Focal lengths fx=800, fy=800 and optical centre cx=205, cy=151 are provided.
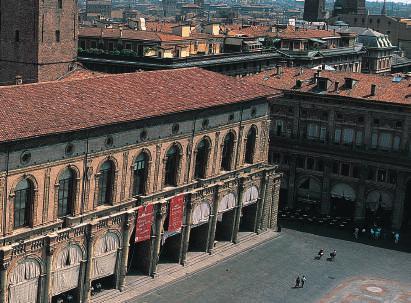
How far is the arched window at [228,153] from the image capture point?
74.2 metres

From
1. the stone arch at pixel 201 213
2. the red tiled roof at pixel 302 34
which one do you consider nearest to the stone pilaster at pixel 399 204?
the stone arch at pixel 201 213

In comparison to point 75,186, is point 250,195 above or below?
below

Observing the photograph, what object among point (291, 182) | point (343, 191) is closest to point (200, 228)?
point (291, 182)

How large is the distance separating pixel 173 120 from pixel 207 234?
12437 millimetres

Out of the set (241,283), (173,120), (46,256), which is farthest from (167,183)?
(46,256)

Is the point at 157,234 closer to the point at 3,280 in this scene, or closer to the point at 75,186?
the point at 75,186

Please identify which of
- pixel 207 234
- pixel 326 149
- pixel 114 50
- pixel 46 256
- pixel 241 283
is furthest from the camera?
pixel 114 50

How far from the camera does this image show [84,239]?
5869cm

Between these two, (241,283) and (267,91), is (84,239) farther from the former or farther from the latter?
(267,91)

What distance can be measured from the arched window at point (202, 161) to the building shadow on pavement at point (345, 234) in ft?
58.0

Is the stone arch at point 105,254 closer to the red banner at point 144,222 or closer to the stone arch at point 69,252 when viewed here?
the stone arch at point 69,252

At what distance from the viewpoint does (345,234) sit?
83938 mm

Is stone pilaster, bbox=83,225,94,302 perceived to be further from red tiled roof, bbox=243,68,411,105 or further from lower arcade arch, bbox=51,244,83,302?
red tiled roof, bbox=243,68,411,105

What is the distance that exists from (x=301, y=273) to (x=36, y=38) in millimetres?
38832
